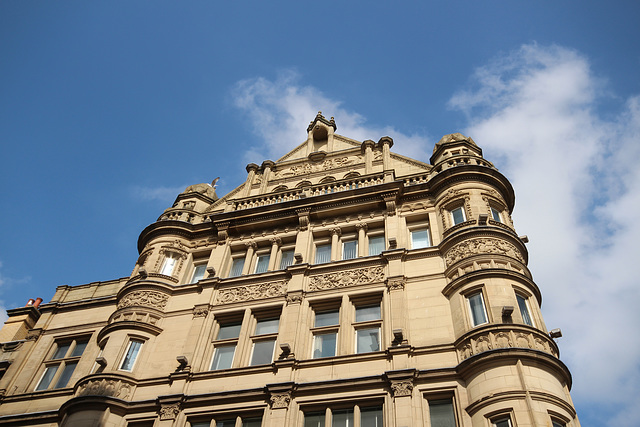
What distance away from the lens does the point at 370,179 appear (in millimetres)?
25516

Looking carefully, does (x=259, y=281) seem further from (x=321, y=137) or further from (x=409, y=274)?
(x=321, y=137)

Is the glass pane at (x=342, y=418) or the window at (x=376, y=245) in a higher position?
the window at (x=376, y=245)

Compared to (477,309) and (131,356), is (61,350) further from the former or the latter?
(477,309)

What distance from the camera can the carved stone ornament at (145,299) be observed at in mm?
22594

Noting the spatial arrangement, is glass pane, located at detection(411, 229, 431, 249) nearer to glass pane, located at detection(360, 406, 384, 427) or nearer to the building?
the building

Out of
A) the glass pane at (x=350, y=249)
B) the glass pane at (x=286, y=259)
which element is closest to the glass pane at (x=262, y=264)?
the glass pane at (x=286, y=259)

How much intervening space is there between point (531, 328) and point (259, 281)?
10527 mm

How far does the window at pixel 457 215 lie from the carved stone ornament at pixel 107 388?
44.1 ft

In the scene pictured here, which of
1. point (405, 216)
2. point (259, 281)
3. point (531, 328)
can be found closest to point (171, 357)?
point (259, 281)

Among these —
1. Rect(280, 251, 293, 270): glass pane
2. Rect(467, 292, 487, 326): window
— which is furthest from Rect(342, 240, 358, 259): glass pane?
Rect(467, 292, 487, 326): window

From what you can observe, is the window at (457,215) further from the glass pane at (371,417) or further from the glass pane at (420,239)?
the glass pane at (371,417)

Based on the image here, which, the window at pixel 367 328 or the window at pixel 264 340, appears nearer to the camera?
the window at pixel 367 328

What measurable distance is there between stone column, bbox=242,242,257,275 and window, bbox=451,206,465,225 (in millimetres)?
8565

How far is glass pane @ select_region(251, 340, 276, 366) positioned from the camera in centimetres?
1984
